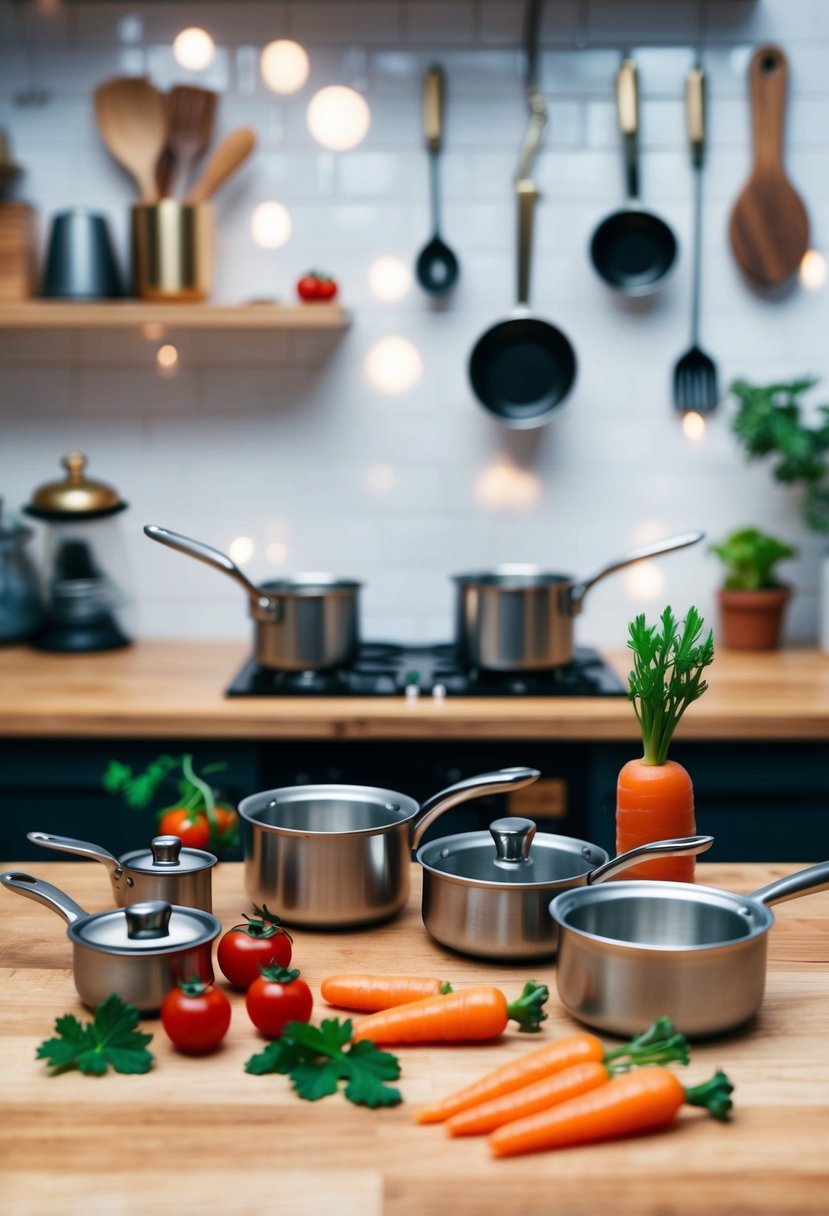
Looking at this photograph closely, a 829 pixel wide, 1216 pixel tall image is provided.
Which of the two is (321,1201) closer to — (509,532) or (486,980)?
(486,980)

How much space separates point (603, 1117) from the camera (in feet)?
3.16

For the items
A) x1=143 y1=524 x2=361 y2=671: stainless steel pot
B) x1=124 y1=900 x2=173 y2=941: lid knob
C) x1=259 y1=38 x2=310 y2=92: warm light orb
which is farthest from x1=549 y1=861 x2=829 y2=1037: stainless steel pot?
x1=259 y1=38 x2=310 y2=92: warm light orb

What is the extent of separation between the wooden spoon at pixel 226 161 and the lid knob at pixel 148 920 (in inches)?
85.6

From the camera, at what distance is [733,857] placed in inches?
97.9

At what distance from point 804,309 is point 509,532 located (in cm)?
87

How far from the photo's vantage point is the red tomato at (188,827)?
62.7 inches

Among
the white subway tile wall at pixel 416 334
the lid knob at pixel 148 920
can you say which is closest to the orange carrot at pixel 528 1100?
the lid knob at pixel 148 920

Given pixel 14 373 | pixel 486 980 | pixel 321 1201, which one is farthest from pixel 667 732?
pixel 14 373

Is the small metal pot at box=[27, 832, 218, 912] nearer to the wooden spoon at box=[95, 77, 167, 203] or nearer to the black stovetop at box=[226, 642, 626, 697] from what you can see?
the black stovetop at box=[226, 642, 626, 697]

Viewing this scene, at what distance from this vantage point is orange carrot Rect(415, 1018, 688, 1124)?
1007 mm

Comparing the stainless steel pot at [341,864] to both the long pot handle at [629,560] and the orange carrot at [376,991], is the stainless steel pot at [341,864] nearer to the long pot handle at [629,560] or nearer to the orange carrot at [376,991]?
the orange carrot at [376,991]

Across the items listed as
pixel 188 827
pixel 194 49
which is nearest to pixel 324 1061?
pixel 188 827

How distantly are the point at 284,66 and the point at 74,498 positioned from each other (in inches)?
44.1

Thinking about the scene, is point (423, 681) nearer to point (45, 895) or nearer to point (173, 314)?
point (173, 314)
